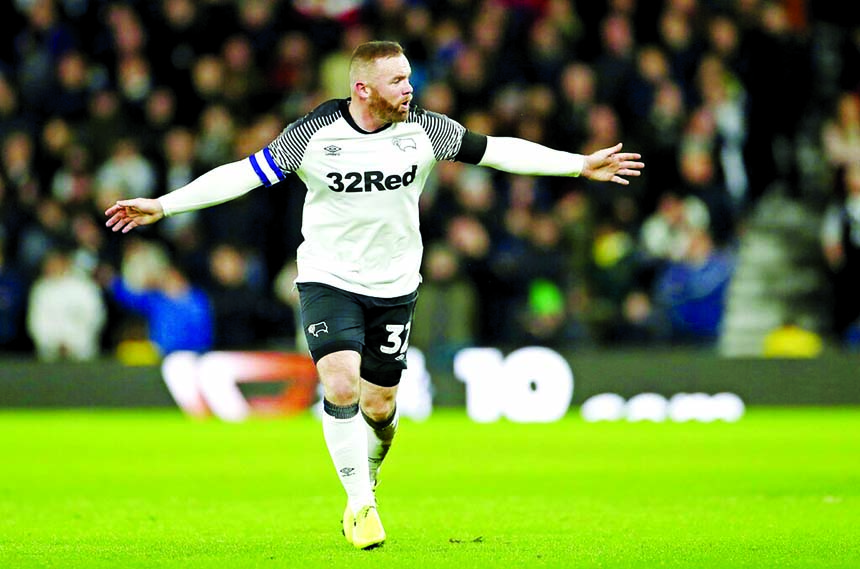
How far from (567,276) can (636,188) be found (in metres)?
1.56

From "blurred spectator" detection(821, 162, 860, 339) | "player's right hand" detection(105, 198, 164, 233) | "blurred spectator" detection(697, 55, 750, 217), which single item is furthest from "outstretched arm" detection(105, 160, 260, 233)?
"blurred spectator" detection(697, 55, 750, 217)

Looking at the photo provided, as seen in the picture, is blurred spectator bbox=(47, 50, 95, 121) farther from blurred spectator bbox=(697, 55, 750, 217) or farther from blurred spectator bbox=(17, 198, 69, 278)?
blurred spectator bbox=(697, 55, 750, 217)

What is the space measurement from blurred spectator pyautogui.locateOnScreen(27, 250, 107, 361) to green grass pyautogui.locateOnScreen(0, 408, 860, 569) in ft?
3.58

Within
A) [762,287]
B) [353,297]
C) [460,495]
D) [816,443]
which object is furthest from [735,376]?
[353,297]

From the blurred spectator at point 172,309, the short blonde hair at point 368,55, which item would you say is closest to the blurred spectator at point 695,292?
the blurred spectator at point 172,309

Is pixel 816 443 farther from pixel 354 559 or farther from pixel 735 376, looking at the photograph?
pixel 354 559

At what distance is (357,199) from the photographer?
806 cm

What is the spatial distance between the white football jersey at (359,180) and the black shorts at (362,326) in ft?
0.19

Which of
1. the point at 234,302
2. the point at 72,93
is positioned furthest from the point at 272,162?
the point at 72,93

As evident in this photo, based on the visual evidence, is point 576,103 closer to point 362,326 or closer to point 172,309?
point 172,309

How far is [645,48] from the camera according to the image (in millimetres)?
20312

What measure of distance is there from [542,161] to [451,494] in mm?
3366

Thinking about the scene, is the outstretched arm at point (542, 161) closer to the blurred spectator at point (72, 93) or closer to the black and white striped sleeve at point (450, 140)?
the black and white striped sleeve at point (450, 140)

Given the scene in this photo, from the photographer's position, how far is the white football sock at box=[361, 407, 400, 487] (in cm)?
875
